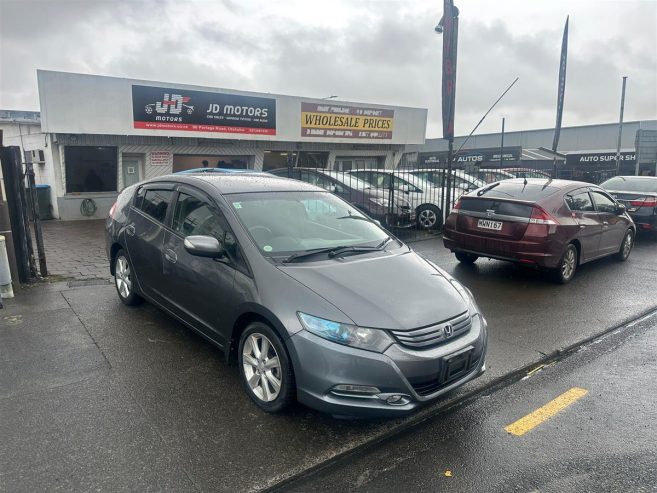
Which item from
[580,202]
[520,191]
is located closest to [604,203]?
[580,202]

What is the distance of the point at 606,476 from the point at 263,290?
2364 mm

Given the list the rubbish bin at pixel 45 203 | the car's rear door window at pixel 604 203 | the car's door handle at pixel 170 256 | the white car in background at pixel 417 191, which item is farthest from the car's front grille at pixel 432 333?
the rubbish bin at pixel 45 203

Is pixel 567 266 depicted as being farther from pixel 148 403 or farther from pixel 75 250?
pixel 75 250

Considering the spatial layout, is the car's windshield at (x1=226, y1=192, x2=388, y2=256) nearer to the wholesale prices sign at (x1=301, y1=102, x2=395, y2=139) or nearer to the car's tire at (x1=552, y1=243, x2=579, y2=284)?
the car's tire at (x1=552, y1=243, x2=579, y2=284)

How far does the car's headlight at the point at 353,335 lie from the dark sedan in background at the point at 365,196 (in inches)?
305

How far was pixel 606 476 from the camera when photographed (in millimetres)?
2727

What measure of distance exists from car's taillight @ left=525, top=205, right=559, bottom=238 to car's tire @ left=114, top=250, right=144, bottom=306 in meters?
5.14

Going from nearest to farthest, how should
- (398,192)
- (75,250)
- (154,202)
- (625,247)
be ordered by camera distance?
(154,202), (625,247), (75,250), (398,192)

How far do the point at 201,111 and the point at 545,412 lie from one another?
1373 cm

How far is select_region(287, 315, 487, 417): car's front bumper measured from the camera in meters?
2.86

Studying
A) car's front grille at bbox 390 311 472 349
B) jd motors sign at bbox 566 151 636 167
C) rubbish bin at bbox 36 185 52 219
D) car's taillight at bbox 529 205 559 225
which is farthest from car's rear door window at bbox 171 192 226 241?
jd motors sign at bbox 566 151 636 167

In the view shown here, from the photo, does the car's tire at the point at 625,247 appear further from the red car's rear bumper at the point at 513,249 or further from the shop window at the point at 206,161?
the shop window at the point at 206,161

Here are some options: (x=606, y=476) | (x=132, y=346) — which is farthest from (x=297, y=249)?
(x=606, y=476)

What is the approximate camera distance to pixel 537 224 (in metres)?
6.52
